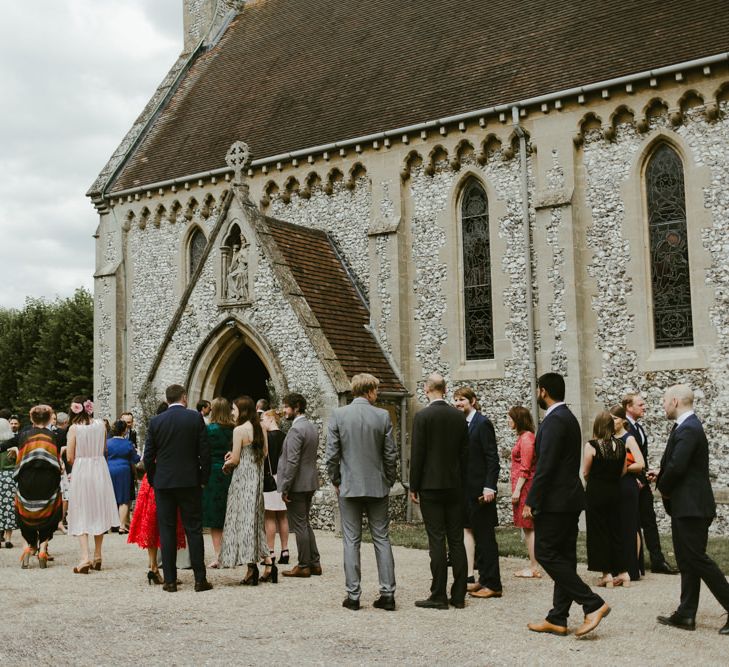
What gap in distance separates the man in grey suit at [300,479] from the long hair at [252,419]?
48cm

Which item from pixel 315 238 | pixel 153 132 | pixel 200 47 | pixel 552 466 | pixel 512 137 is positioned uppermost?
pixel 200 47

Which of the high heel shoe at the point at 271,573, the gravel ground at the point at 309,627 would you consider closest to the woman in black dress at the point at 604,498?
the gravel ground at the point at 309,627

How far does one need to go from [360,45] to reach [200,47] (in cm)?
703

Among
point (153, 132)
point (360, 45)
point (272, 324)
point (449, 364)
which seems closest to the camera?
point (272, 324)

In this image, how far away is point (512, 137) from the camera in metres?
17.3

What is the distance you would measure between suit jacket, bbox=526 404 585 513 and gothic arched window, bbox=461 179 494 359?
33.6ft

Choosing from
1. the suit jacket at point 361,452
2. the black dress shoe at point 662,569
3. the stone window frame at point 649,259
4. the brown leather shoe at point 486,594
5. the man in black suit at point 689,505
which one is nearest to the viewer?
the man in black suit at point 689,505

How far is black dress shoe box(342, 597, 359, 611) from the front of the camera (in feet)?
27.0

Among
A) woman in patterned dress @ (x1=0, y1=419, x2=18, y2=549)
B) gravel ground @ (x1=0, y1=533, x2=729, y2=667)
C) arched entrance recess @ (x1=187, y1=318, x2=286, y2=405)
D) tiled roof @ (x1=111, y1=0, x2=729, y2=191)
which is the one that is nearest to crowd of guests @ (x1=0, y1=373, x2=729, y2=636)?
gravel ground @ (x1=0, y1=533, x2=729, y2=667)

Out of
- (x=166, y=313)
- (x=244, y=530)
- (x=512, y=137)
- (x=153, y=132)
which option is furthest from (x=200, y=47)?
(x=244, y=530)

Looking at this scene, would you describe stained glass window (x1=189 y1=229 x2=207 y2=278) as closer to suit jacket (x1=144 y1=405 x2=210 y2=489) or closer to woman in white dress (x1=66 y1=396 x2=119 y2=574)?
woman in white dress (x1=66 y1=396 x2=119 y2=574)

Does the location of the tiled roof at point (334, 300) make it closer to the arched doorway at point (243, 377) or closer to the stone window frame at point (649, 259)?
the arched doorway at point (243, 377)

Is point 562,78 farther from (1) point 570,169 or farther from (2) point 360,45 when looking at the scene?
(2) point 360,45

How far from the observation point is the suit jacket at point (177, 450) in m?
9.14
